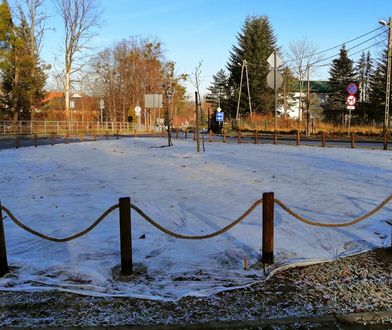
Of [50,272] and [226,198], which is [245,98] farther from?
[50,272]

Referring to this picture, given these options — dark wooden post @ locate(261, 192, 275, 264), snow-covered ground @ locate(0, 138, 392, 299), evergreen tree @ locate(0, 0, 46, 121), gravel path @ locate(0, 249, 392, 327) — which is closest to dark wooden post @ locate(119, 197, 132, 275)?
snow-covered ground @ locate(0, 138, 392, 299)

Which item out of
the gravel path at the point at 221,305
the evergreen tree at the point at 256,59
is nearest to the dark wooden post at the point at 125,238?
the gravel path at the point at 221,305

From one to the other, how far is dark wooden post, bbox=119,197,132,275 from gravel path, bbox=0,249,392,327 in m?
0.77

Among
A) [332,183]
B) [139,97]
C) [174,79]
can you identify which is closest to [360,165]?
[332,183]

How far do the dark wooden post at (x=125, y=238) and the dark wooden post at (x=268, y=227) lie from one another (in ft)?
5.66

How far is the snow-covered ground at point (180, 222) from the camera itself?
5.28 metres

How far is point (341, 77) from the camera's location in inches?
2923

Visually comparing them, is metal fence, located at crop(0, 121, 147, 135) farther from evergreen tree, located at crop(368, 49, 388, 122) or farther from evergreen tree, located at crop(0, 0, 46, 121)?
evergreen tree, located at crop(368, 49, 388, 122)

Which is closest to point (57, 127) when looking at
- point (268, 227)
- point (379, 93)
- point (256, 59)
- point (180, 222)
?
point (256, 59)

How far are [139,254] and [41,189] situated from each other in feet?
20.9

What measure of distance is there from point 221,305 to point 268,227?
148 centimetres

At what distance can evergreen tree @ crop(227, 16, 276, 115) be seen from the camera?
61250 mm

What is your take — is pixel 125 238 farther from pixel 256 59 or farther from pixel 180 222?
pixel 256 59

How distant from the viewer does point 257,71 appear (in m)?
61.6
